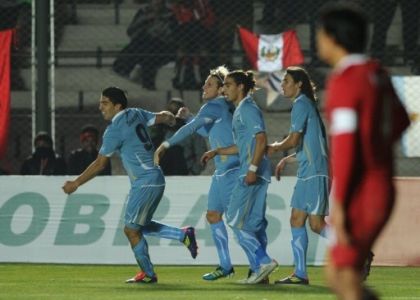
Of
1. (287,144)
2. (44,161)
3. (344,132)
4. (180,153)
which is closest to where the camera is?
(344,132)

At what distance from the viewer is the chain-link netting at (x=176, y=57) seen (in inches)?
752

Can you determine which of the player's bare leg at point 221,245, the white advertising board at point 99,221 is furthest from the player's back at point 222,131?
the white advertising board at point 99,221

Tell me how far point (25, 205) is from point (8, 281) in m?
2.84

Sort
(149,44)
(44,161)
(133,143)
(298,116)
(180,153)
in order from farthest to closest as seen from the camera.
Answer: (149,44) < (180,153) < (44,161) < (133,143) < (298,116)

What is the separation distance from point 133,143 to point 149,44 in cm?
732

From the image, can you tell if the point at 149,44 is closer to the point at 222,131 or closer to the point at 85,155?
the point at 85,155

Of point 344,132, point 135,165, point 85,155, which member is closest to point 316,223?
point 135,165

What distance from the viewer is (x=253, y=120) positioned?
1211 cm

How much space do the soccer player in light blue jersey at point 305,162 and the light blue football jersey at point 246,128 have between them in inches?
7.6

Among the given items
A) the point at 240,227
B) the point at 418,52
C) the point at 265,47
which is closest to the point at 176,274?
the point at 240,227

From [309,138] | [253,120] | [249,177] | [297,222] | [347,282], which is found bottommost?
[297,222]

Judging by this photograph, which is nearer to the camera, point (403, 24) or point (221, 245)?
point (221, 245)

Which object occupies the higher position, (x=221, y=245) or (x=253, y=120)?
(x=253, y=120)

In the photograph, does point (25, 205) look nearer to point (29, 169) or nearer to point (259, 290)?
point (29, 169)
